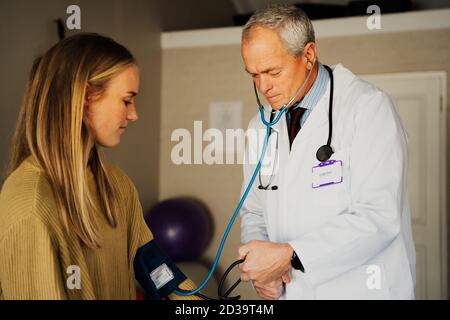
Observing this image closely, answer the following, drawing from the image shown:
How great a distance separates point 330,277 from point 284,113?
415 millimetres

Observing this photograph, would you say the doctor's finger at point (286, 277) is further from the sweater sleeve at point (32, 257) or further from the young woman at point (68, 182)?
the sweater sleeve at point (32, 257)

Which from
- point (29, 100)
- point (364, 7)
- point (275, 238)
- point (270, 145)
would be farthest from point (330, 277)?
point (364, 7)

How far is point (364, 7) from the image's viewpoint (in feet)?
8.59

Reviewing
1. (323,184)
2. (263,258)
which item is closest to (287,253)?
(263,258)

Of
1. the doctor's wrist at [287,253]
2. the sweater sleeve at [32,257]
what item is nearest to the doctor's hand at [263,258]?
the doctor's wrist at [287,253]

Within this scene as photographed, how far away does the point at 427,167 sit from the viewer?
8.59 feet

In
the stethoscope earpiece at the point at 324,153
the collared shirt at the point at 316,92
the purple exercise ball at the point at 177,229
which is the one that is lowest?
the purple exercise ball at the point at 177,229

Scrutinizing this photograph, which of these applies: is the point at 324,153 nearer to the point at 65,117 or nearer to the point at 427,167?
the point at 65,117

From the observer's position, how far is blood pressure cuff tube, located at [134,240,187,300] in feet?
3.76

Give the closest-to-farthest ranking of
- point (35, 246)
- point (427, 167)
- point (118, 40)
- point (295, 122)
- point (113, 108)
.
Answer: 1. point (35, 246)
2. point (113, 108)
3. point (295, 122)
4. point (118, 40)
5. point (427, 167)

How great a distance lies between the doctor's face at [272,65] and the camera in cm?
113

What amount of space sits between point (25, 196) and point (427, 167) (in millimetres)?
2257
